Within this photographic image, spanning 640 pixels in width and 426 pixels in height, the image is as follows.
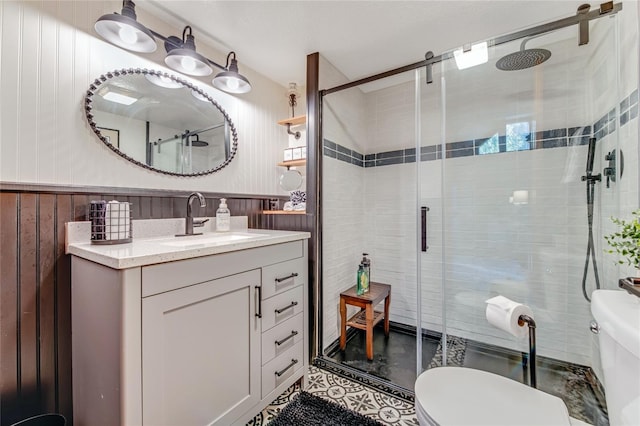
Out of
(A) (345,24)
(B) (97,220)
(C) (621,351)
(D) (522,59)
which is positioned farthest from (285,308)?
(D) (522,59)

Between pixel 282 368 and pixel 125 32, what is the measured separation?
1.91 metres

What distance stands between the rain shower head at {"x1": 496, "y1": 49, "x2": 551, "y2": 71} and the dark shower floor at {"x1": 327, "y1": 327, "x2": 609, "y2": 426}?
200cm

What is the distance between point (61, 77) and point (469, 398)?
218 cm

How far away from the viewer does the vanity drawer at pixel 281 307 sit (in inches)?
54.3

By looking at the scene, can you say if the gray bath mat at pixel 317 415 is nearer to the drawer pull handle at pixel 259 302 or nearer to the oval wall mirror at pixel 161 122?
the drawer pull handle at pixel 259 302

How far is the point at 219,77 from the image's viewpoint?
1733 mm

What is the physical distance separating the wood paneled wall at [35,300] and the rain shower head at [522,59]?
8.32 ft

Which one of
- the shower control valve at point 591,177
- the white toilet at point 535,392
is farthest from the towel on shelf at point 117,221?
the shower control valve at point 591,177

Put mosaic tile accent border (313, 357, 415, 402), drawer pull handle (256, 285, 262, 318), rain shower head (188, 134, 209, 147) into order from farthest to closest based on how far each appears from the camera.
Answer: rain shower head (188, 134, 209, 147), mosaic tile accent border (313, 357, 415, 402), drawer pull handle (256, 285, 262, 318)

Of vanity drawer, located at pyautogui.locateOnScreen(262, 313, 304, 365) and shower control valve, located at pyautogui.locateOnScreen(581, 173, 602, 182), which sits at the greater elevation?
shower control valve, located at pyautogui.locateOnScreen(581, 173, 602, 182)

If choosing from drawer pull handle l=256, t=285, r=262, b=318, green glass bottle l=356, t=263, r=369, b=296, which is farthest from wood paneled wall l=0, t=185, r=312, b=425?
green glass bottle l=356, t=263, r=369, b=296

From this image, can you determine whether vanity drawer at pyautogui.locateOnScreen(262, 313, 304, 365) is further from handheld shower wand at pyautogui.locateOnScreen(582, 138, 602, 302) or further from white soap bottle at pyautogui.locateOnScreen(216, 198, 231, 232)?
handheld shower wand at pyautogui.locateOnScreen(582, 138, 602, 302)

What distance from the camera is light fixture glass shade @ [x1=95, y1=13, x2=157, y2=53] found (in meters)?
1.21

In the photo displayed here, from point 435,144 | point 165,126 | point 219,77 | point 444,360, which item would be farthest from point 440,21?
point 444,360
